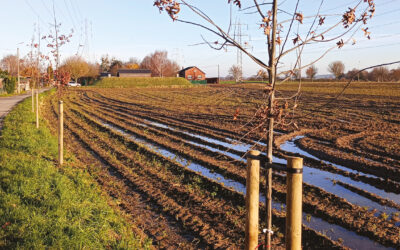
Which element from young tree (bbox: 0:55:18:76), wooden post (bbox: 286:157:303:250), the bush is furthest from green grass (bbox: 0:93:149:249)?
young tree (bbox: 0:55:18:76)

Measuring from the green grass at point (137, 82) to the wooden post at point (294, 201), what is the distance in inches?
2665

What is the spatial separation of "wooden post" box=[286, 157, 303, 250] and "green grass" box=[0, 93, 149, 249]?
2.68 metres

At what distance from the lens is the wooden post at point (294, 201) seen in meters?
2.68

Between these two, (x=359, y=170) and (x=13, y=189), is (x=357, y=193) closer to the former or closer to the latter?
(x=359, y=170)

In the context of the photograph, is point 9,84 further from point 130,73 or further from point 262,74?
point 130,73

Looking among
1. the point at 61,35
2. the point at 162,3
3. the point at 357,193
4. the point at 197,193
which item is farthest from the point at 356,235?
the point at 61,35

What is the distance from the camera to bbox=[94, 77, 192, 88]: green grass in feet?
227

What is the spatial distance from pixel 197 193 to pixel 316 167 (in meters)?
4.15

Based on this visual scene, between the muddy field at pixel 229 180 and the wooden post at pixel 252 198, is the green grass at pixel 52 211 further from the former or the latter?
the wooden post at pixel 252 198

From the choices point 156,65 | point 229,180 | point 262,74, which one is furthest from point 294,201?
point 156,65

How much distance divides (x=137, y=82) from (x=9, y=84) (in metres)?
33.1

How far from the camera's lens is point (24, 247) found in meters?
4.10

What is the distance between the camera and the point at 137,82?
71.3 m

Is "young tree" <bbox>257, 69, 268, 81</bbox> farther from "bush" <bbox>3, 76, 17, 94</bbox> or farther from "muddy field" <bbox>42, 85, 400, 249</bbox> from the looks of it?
"bush" <bbox>3, 76, 17, 94</bbox>
